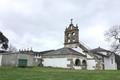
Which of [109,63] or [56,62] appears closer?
[56,62]

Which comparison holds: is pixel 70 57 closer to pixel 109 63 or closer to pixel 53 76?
pixel 109 63

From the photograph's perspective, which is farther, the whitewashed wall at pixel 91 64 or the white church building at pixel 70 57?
the whitewashed wall at pixel 91 64

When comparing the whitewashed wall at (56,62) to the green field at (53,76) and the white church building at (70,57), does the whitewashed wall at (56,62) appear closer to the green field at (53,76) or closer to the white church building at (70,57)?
the white church building at (70,57)

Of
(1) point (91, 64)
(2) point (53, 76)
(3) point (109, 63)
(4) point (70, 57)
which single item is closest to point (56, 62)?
(4) point (70, 57)

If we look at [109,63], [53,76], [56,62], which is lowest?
[53,76]

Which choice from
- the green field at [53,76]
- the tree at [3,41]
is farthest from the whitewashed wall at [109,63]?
the tree at [3,41]

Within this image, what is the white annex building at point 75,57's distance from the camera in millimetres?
45656

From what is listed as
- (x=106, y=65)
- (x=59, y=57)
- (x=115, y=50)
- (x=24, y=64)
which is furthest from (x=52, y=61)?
(x=115, y=50)

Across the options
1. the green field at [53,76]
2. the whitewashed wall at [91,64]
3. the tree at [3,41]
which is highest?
the tree at [3,41]

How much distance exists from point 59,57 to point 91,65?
338 inches

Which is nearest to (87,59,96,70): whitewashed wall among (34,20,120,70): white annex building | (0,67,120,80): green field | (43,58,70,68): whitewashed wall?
(34,20,120,70): white annex building

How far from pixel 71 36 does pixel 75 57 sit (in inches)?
336

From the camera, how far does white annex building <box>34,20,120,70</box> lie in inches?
1797

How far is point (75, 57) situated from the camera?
45.8m
